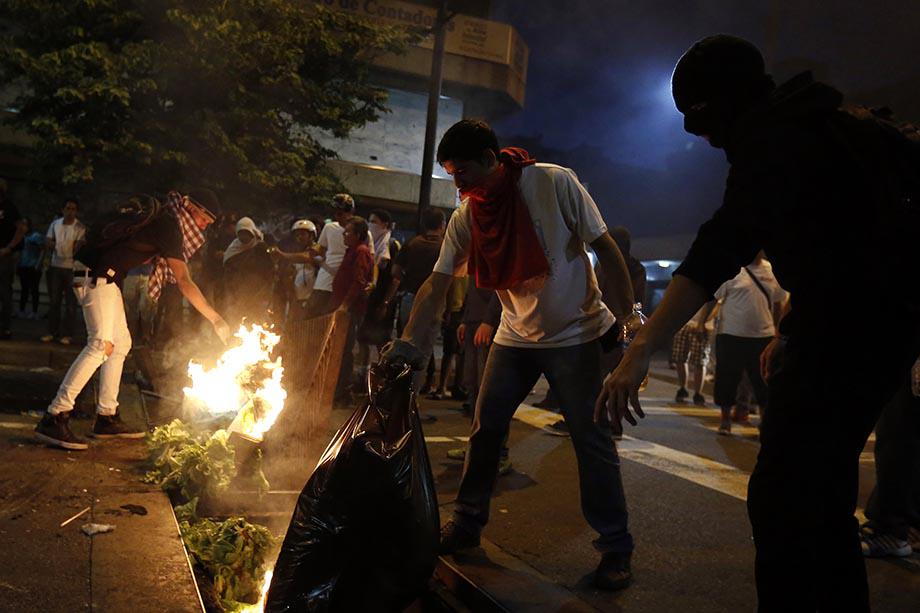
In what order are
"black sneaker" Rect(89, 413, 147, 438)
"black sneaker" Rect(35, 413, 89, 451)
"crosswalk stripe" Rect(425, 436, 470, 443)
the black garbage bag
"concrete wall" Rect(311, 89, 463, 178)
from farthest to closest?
"concrete wall" Rect(311, 89, 463, 178) < "crosswalk stripe" Rect(425, 436, 470, 443) < "black sneaker" Rect(89, 413, 147, 438) < "black sneaker" Rect(35, 413, 89, 451) < the black garbage bag

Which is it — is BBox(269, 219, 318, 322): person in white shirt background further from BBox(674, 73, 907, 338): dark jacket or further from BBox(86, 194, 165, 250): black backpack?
BBox(674, 73, 907, 338): dark jacket

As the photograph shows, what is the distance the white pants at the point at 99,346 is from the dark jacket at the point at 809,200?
4617 millimetres

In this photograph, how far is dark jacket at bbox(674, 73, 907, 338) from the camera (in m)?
2.07

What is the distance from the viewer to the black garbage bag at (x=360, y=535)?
281 centimetres

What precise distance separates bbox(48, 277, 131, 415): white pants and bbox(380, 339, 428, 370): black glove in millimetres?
3051

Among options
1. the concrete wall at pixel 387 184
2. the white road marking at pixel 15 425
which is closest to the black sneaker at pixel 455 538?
the white road marking at pixel 15 425

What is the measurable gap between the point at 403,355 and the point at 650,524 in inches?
86.4

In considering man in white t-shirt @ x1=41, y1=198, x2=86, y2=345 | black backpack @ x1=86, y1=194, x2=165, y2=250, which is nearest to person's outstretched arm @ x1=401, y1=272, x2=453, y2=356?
black backpack @ x1=86, y1=194, x2=165, y2=250

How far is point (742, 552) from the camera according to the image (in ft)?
13.6

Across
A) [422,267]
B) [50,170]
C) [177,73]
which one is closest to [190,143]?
[177,73]

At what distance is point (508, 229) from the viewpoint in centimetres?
364

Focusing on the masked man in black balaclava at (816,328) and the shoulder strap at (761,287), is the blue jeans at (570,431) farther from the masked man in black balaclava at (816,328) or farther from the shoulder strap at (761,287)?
the shoulder strap at (761,287)

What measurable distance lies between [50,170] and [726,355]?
12.3 metres

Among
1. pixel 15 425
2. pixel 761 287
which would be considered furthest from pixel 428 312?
pixel 761 287
